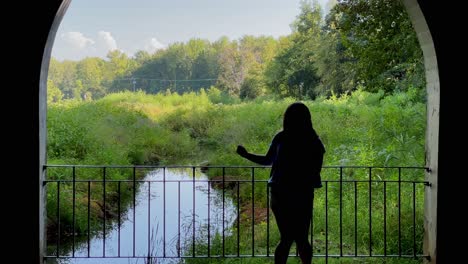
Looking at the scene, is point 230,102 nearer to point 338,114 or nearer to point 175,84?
point 175,84


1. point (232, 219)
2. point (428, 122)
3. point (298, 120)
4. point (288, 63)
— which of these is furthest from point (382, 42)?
point (288, 63)

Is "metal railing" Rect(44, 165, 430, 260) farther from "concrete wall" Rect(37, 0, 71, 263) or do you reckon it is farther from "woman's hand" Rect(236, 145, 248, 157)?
"woman's hand" Rect(236, 145, 248, 157)

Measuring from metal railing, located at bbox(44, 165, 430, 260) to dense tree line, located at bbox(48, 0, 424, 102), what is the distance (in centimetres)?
189

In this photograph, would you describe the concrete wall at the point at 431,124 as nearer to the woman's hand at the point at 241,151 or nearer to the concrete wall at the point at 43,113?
the woman's hand at the point at 241,151

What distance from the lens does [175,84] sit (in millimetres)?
29188

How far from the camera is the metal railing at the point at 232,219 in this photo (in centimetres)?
563

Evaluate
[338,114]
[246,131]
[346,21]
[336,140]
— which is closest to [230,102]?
[246,131]

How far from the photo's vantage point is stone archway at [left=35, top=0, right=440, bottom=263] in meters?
3.65

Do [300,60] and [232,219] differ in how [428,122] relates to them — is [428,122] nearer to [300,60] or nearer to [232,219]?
[232,219]

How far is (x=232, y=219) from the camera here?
8.59m

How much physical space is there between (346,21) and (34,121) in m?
5.98

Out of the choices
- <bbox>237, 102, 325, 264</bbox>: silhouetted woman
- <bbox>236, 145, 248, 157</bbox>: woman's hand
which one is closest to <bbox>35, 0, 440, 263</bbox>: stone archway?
<bbox>237, 102, 325, 264</bbox>: silhouetted woman

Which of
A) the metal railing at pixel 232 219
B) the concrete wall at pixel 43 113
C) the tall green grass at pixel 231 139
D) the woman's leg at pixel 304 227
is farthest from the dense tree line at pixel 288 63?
the concrete wall at pixel 43 113

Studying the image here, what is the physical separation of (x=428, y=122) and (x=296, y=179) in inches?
57.1
